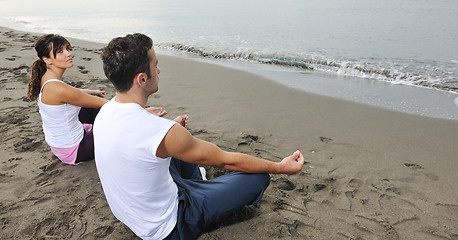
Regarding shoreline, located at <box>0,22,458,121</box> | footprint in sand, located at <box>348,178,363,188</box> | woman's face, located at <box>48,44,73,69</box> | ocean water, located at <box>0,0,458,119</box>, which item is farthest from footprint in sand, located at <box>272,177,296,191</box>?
ocean water, located at <box>0,0,458,119</box>

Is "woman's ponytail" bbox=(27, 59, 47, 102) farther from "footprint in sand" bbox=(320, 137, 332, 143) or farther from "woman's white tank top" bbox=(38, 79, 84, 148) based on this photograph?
"footprint in sand" bbox=(320, 137, 332, 143)

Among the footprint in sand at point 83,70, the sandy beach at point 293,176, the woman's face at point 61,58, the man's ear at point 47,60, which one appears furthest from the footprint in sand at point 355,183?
the footprint in sand at point 83,70

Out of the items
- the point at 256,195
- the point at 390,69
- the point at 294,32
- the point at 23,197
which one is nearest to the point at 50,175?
the point at 23,197

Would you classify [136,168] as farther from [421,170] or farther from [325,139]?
[421,170]

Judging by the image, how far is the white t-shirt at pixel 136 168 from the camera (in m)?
1.79

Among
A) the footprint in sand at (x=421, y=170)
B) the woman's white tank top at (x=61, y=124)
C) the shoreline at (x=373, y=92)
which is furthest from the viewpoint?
the shoreline at (x=373, y=92)

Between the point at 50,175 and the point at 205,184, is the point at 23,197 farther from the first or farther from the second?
the point at 205,184

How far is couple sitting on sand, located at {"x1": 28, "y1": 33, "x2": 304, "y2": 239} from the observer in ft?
5.93

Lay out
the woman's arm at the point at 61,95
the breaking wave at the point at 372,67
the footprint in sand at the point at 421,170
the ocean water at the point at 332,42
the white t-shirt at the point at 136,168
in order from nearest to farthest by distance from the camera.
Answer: the white t-shirt at the point at 136,168 → the woman's arm at the point at 61,95 → the footprint in sand at the point at 421,170 → the ocean water at the point at 332,42 → the breaking wave at the point at 372,67

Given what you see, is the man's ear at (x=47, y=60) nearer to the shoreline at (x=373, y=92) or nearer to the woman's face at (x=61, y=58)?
the woman's face at (x=61, y=58)

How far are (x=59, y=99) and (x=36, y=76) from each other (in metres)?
0.42

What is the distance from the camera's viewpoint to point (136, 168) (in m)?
1.89

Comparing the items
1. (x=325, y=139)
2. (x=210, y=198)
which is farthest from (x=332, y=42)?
(x=210, y=198)

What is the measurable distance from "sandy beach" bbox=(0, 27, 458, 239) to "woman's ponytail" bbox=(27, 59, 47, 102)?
0.84 m
